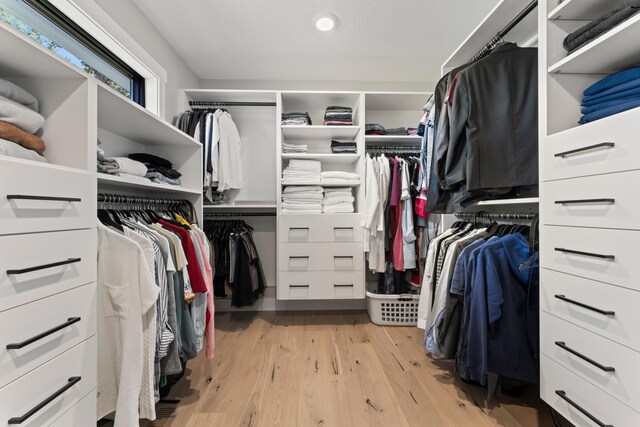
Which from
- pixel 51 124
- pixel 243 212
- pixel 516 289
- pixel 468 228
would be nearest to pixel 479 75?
pixel 468 228

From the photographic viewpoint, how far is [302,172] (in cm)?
257

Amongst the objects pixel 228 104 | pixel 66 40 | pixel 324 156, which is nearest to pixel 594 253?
pixel 324 156

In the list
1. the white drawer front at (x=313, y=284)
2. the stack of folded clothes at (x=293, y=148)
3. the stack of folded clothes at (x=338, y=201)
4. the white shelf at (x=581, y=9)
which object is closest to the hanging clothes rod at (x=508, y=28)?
the white shelf at (x=581, y=9)

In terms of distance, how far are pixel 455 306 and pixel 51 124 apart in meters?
1.88

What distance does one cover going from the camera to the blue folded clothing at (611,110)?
974 millimetres

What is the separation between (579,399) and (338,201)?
189cm

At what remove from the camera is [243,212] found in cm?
283

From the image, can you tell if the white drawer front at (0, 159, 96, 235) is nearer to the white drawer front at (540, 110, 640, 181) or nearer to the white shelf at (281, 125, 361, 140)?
the white drawer front at (540, 110, 640, 181)

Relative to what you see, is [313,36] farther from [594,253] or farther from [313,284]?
[594,253]

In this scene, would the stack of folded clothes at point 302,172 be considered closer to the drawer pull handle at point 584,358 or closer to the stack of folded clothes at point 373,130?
the stack of folded clothes at point 373,130

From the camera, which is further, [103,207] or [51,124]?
[103,207]

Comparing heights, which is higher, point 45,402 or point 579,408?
point 45,402

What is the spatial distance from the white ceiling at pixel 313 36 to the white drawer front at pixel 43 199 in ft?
5.24

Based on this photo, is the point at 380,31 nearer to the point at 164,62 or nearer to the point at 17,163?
the point at 164,62
